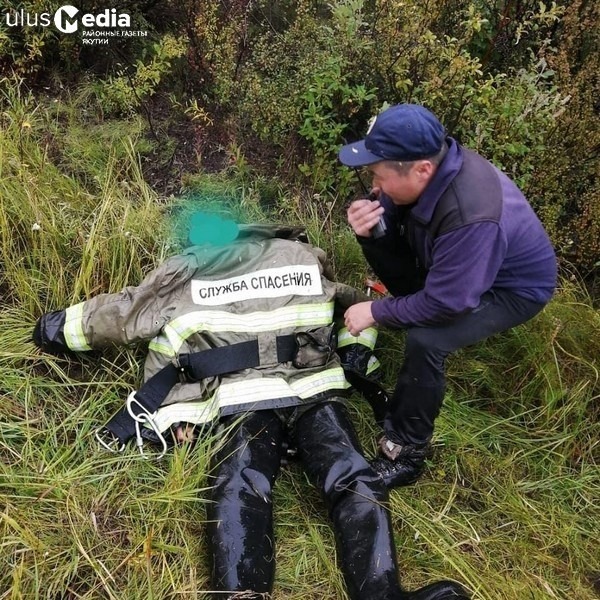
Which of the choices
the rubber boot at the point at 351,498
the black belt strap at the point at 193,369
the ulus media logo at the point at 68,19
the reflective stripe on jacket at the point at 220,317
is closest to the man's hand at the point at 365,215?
the reflective stripe on jacket at the point at 220,317

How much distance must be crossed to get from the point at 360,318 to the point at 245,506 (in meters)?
0.90

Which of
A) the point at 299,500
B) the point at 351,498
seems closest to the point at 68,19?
the point at 299,500

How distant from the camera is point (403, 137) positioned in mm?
2266

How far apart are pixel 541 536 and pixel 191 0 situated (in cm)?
383

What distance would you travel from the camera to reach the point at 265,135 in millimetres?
4016

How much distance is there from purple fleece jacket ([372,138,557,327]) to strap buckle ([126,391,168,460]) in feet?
3.60

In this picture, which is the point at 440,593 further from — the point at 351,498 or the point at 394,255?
the point at 394,255

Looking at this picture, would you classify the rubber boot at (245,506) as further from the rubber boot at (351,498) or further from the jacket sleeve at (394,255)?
the jacket sleeve at (394,255)

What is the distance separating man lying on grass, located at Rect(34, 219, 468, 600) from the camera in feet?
8.19

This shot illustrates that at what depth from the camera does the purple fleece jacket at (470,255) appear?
2.24 m

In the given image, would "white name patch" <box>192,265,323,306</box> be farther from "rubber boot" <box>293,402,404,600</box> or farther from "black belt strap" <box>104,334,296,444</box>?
"rubber boot" <box>293,402,404,600</box>

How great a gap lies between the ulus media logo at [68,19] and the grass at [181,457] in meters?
0.77

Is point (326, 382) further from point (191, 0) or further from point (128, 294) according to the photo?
point (191, 0)

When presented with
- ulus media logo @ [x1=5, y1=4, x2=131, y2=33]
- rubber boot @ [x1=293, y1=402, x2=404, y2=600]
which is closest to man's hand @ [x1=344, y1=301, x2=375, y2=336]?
rubber boot @ [x1=293, y1=402, x2=404, y2=600]
